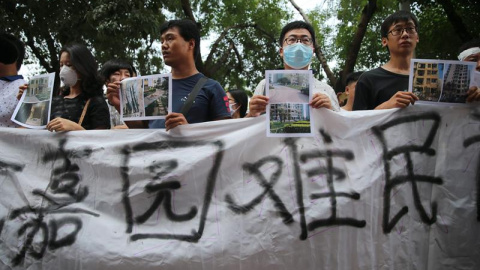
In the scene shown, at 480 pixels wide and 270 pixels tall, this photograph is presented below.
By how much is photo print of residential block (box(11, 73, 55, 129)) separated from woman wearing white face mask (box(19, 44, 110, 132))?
0.10 meters

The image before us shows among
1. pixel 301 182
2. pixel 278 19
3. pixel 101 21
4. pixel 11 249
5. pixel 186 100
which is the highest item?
pixel 278 19

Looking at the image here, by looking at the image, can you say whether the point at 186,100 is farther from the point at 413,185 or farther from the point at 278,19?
the point at 278,19

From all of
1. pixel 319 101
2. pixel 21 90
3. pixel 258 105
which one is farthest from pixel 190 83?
pixel 21 90

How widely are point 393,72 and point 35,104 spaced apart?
2133 mm

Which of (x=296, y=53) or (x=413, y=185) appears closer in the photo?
(x=413, y=185)

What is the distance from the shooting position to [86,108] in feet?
11.0

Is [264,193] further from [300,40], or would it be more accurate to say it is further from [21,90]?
[21,90]

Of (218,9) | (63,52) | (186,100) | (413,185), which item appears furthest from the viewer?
(218,9)

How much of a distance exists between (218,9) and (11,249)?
1388cm

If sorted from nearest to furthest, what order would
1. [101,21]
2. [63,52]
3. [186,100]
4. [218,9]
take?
1. [186,100]
2. [63,52]
3. [101,21]
4. [218,9]

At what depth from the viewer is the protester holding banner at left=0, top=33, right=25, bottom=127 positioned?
349 cm

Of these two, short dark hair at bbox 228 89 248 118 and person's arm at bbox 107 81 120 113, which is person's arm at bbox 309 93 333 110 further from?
short dark hair at bbox 228 89 248 118

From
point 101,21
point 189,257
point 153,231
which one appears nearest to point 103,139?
point 153,231

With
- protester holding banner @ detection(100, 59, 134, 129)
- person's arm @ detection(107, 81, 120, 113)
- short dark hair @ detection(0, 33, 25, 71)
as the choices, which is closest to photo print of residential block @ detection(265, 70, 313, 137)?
person's arm @ detection(107, 81, 120, 113)
